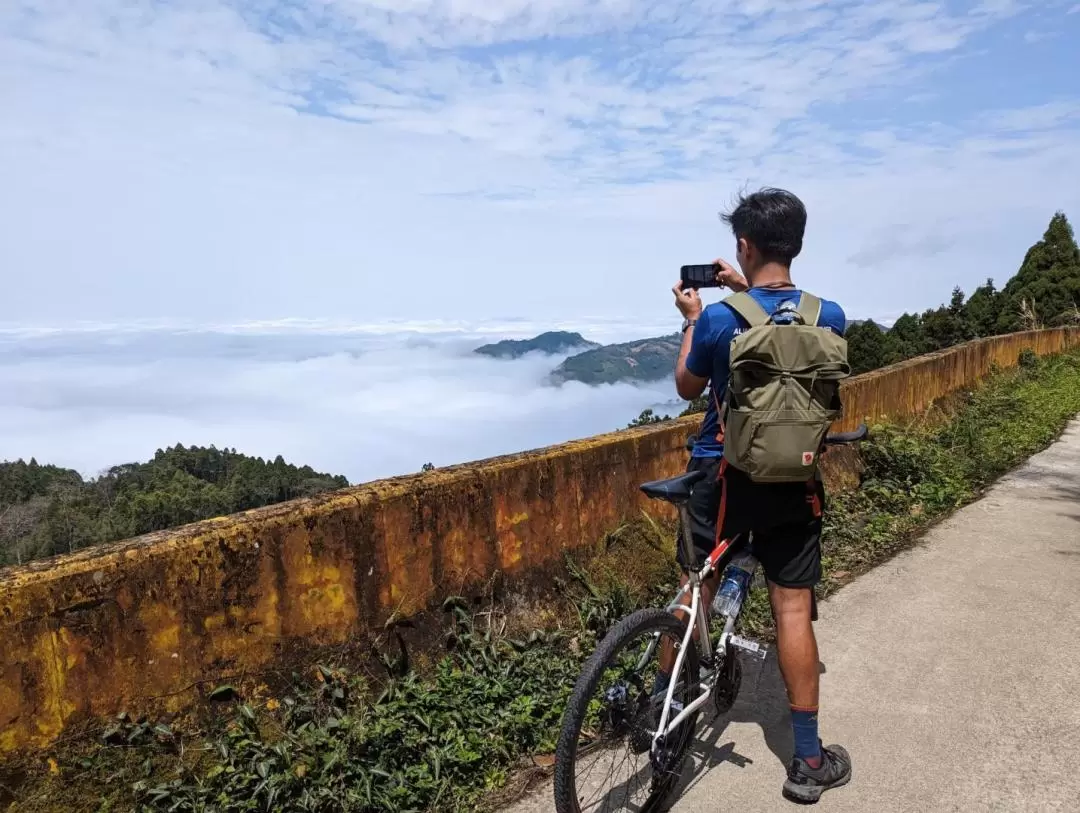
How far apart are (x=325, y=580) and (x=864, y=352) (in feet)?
111

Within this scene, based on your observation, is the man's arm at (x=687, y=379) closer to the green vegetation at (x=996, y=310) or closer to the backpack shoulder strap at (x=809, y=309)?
the backpack shoulder strap at (x=809, y=309)

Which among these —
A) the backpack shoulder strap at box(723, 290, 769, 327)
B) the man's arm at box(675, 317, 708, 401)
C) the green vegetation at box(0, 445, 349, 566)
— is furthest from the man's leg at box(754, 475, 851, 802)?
the green vegetation at box(0, 445, 349, 566)

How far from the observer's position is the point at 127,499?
31828 mm

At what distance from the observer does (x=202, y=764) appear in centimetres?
275

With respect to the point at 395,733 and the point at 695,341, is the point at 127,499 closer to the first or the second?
the point at 395,733

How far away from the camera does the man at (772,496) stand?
2.64 meters

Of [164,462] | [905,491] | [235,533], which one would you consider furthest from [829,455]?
[164,462]

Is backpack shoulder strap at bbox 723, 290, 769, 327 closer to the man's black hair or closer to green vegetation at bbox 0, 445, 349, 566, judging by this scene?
the man's black hair

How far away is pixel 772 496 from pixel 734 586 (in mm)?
359

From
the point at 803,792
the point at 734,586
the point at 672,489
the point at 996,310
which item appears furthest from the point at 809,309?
the point at 996,310

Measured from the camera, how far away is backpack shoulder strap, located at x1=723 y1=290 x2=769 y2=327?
2.52 meters

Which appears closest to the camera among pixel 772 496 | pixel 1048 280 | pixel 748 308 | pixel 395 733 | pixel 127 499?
pixel 748 308

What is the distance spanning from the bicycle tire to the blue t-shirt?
2.05ft

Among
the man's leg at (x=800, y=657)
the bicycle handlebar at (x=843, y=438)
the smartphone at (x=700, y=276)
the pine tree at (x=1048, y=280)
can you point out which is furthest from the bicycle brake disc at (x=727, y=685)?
the pine tree at (x=1048, y=280)
